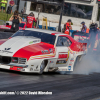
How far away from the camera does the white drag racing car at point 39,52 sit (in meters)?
7.66

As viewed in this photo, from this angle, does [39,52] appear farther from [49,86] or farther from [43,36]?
[49,86]

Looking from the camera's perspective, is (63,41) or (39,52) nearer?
(39,52)

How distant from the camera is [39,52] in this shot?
783 centimetres

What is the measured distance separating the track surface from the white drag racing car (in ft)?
0.98

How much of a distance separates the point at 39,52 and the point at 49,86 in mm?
1361

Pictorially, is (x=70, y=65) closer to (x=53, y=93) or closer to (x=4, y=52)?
(x=4, y=52)

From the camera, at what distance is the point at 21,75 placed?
25.3ft

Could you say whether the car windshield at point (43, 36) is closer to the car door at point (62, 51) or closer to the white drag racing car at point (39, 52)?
the white drag racing car at point (39, 52)

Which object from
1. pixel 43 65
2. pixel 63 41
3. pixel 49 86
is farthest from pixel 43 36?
pixel 49 86

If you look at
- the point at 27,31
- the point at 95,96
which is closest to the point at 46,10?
the point at 27,31

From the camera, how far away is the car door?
28.1 feet

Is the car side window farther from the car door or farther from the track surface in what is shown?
the track surface

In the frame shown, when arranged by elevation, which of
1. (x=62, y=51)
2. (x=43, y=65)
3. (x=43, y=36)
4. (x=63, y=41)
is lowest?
(x=43, y=65)

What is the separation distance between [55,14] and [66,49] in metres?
26.0
